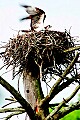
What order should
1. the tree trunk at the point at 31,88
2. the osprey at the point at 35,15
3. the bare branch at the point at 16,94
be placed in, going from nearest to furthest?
the bare branch at the point at 16,94, the tree trunk at the point at 31,88, the osprey at the point at 35,15

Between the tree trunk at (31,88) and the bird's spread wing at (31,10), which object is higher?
the bird's spread wing at (31,10)

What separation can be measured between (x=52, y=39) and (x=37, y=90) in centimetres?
65

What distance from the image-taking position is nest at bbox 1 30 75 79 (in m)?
4.36

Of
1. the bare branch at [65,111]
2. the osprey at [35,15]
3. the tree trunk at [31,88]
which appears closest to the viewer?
the bare branch at [65,111]

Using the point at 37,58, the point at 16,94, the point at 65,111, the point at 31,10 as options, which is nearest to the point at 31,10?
the point at 31,10

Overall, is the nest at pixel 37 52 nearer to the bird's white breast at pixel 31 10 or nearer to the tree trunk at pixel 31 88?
the tree trunk at pixel 31 88

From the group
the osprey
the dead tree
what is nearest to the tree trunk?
the dead tree

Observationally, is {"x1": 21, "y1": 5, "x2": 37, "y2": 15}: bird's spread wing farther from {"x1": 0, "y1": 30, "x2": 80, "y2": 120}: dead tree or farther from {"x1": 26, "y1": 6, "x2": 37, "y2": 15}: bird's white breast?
{"x1": 0, "y1": 30, "x2": 80, "y2": 120}: dead tree

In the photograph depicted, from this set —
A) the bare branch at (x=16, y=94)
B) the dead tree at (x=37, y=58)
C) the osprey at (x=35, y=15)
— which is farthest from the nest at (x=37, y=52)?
the bare branch at (x=16, y=94)

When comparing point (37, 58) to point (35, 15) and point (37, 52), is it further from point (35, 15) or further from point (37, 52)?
point (35, 15)

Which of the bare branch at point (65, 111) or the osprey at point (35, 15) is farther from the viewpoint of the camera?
the osprey at point (35, 15)

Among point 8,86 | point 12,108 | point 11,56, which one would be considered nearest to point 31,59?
point 11,56

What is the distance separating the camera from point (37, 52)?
4.30 meters

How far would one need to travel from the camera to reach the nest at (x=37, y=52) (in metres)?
4.36
